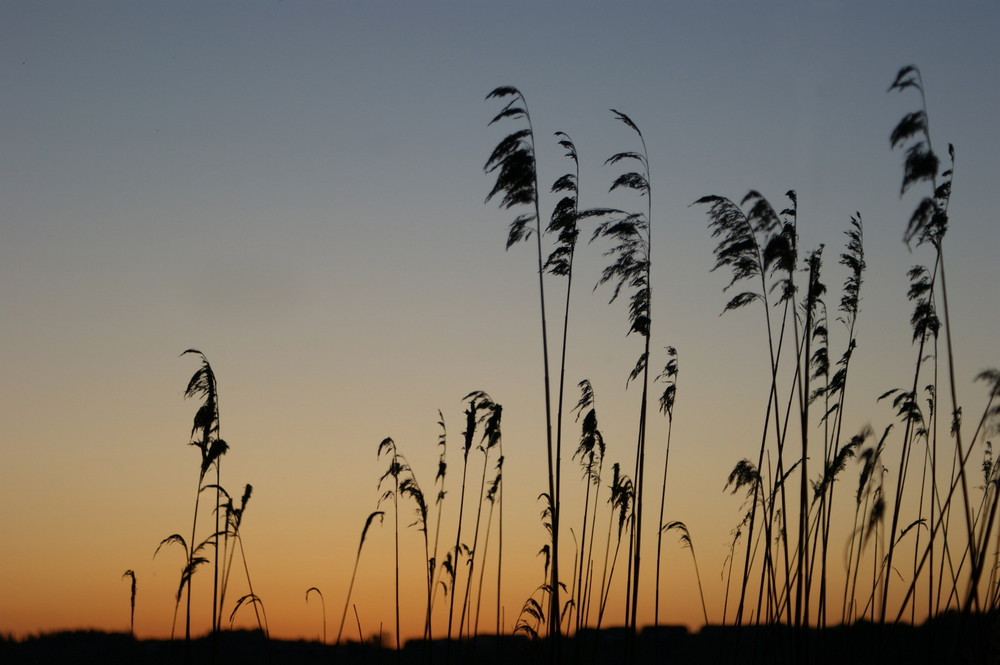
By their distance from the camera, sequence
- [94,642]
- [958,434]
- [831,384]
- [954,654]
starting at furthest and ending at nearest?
[94,642] < [831,384] < [958,434] < [954,654]

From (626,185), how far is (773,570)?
10.7ft

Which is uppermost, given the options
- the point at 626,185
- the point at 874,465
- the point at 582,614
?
the point at 626,185

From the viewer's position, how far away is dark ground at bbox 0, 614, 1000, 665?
301 inches

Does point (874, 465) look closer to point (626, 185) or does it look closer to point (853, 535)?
point (853, 535)

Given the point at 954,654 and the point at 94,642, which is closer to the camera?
the point at 954,654

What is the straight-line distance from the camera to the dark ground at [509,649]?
7633 millimetres

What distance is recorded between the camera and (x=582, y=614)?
949 centimetres

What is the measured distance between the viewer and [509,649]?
54.6 feet

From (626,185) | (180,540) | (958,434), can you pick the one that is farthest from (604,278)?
(180,540)

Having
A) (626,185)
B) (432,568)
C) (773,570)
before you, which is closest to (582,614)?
(432,568)

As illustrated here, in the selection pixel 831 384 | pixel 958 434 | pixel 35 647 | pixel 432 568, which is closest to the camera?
pixel 958 434

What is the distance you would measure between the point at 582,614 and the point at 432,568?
1.53 metres

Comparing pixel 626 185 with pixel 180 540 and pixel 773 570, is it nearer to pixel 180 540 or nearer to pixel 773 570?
pixel 773 570

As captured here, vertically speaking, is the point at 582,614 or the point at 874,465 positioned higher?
the point at 874,465
